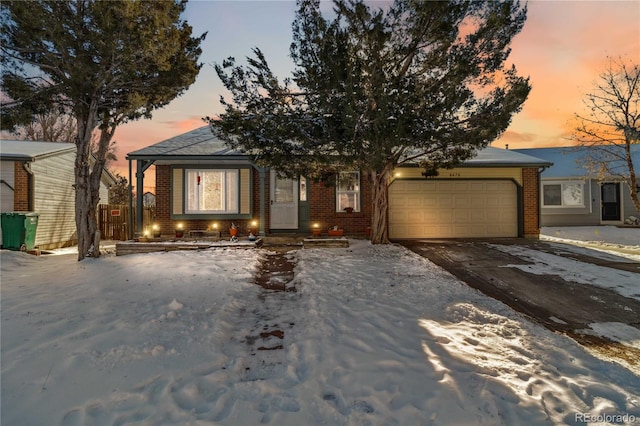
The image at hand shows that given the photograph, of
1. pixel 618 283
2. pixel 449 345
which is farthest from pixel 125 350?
pixel 618 283

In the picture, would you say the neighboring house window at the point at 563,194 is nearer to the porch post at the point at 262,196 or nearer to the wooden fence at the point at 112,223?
the porch post at the point at 262,196

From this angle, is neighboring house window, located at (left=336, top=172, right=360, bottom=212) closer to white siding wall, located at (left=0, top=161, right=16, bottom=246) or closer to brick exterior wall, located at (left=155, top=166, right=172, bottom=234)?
brick exterior wall, located at (left=155, top=166, right=172, bottom=234)

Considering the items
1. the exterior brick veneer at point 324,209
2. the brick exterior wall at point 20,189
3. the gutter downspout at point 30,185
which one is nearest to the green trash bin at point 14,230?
the brick exterior wall at point 20,189

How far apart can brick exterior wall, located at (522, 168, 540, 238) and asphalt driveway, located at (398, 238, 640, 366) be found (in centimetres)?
205

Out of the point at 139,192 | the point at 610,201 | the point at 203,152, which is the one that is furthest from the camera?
the point at 610,201

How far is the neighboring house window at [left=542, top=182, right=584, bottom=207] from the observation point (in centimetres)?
1769

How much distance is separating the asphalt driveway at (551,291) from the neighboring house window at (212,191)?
22.9 ft

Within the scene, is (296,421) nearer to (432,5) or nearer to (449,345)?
(449,345)

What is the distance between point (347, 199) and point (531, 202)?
23.5 ft

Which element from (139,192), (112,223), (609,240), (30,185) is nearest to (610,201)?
(609,240)

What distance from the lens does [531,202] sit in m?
11.8

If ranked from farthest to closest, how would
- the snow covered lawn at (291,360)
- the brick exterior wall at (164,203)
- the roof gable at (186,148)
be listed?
the brick exterior wall at (164,203) < the roof gable at (186,148) < the snow covered lawn at (291,360)

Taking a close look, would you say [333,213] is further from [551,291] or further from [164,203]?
[551,291]

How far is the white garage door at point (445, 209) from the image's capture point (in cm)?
1177
